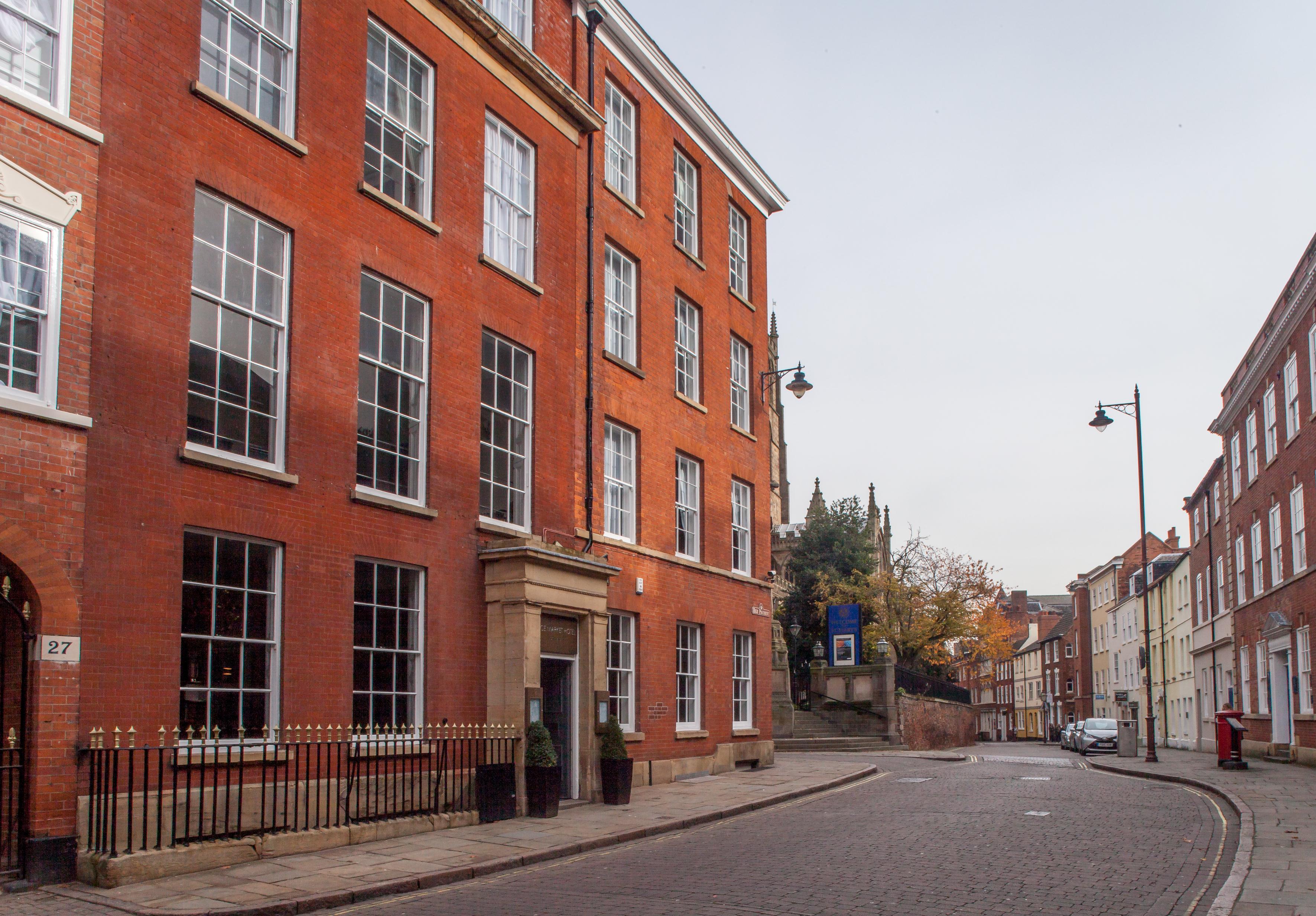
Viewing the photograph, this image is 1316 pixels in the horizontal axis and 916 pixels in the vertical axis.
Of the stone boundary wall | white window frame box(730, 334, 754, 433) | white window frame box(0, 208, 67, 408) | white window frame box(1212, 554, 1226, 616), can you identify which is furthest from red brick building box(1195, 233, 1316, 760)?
white window frame box(0, 208, 67, 408)

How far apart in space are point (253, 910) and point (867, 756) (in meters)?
24.5

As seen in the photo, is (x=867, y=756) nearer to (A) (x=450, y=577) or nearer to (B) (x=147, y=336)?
Answer: (A) (x=450, y=577)

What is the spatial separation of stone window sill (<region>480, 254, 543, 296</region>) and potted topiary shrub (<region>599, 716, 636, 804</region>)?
21.4ft

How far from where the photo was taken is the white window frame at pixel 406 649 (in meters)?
13.8

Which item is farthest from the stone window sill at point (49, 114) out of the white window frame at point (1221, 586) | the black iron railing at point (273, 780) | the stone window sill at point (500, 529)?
the white window frame at point (1221, 586)

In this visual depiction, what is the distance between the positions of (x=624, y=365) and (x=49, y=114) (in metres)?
11.1

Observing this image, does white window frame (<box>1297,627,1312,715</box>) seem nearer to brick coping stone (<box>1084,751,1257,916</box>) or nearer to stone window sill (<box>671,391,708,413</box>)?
brick coping stone (<box>1084,751,1257,916</box>)

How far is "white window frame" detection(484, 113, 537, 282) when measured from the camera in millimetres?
17281

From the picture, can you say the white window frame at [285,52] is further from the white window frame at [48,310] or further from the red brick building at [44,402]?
the white window frame at [48,310]

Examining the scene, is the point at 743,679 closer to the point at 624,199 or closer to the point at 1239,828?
the point at 624,199

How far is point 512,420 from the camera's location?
56.6ft

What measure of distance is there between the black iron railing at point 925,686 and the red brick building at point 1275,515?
35.4 feet

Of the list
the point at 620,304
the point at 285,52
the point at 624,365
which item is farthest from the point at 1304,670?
the point at 285,52

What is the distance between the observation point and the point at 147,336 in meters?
11.5
